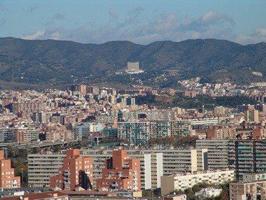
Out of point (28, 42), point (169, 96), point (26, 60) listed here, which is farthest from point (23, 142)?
point (28, 42)

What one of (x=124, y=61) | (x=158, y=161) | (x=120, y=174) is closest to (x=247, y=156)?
(x=158, y=161)

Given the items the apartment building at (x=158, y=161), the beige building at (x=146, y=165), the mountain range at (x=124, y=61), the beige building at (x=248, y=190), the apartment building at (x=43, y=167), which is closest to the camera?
the beige building at (x=248, y=190)

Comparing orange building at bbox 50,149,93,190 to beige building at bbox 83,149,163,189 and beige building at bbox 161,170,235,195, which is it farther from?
beige building at bbox 161,170,235,195

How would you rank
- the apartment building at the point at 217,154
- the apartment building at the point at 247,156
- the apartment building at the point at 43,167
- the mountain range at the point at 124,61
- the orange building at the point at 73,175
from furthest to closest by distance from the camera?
1. the mountain range at the point at 124,61
2. the apartment building at the point at 217,154
3. the apartment building at the point at 247,156
4. the apartment building at the point at 43,167
5. the orange building at the point at 73,175

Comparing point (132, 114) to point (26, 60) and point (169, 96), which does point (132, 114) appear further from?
point (26, 60)

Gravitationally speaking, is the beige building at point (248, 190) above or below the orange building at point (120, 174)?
below

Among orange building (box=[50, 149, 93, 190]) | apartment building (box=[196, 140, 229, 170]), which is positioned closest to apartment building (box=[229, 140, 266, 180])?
apartment building (box=[196, 140, 229, 170])

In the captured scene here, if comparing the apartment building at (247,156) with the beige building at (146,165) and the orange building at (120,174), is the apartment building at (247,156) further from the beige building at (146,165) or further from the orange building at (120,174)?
the orange building at (120,174)

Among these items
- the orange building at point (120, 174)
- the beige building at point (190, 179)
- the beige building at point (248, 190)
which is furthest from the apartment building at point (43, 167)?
the beige building at point (248, 190)
